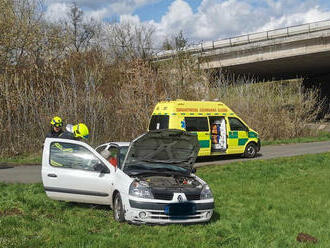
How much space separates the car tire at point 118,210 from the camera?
614 cm

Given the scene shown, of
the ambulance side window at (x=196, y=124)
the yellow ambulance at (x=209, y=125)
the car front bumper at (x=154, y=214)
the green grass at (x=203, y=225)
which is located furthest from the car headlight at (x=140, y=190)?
the ambulance side window at (x=196, y=124)

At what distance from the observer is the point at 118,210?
246 inches

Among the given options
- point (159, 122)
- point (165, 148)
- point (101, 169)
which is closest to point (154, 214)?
point (101, 169)

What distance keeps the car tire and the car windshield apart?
46 centimetres

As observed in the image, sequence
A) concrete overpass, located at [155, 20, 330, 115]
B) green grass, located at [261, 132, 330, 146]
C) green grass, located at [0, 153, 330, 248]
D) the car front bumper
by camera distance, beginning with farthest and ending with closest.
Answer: concrete overpass, located at [155, 20, 330, 115]
green grass, located at [261, 132, 330, 146]
the car front bumper
green grass, located at [0, 153, 330, 248]

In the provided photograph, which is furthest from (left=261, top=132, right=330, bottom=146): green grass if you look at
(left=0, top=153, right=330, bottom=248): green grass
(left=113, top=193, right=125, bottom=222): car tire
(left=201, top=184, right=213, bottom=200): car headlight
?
(left=113, top=193, right=125, bottom=222): car tire

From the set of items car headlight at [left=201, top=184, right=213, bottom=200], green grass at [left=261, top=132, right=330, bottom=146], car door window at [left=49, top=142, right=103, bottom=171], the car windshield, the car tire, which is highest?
car door window at [left=49, top=142, right=103, bottom=171]

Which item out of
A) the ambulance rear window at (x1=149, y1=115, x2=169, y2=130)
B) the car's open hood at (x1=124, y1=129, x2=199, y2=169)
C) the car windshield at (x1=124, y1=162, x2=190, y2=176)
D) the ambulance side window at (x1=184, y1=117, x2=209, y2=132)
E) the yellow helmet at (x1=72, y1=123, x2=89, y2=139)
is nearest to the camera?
the car windshield at (x1=124, y1=162, x2=190, y2=176)

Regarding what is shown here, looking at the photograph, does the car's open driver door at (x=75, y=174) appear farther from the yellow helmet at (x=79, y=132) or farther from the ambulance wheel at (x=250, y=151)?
the ambulance wheel at (x=250, y=151)

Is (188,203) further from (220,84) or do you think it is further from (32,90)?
(220,84)

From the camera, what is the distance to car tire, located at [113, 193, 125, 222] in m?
6.14

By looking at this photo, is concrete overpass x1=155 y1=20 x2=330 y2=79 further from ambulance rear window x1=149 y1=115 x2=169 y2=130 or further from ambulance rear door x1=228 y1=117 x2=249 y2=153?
ambulance rear window x1=149 y1=115 x2=169 y2=130

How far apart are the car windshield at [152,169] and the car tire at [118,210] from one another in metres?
0.46

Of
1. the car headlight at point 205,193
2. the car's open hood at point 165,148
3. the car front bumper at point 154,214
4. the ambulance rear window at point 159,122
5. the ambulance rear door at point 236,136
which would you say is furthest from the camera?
the ambulance rear door at point 236,136
